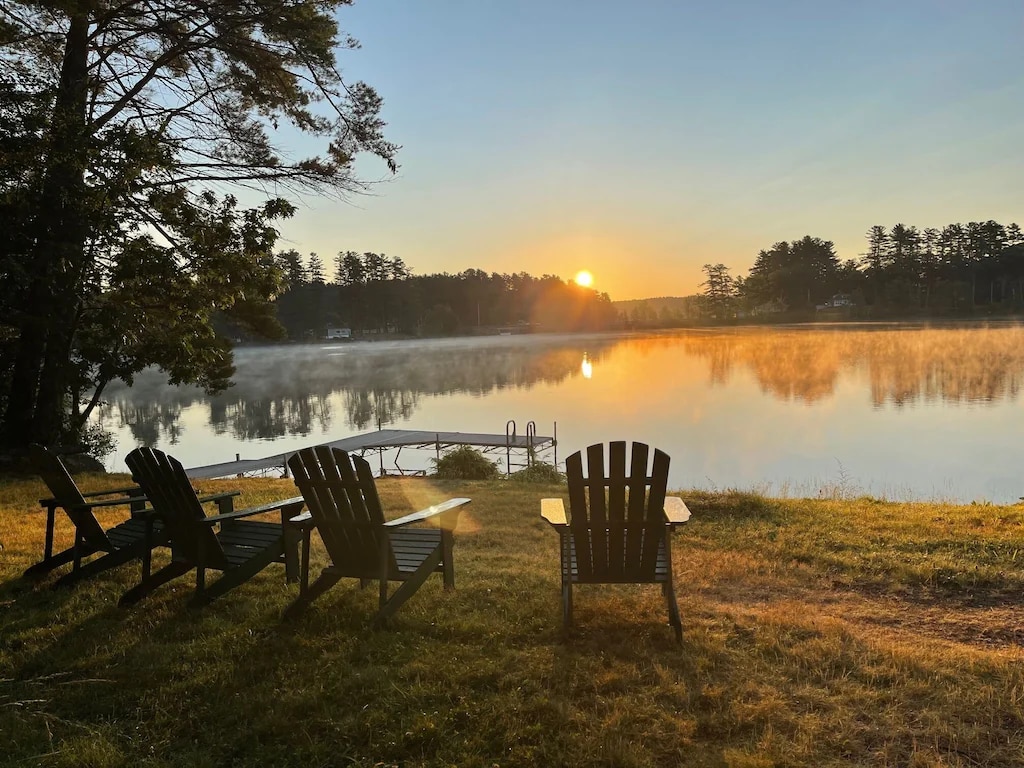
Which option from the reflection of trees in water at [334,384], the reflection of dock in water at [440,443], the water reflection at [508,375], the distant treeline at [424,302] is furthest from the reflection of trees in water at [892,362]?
the distant treeline at [424,302]

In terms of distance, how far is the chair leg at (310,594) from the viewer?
3471 millimetres

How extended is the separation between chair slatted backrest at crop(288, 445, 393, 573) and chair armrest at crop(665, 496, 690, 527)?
1498mm

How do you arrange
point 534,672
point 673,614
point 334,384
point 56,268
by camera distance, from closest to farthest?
point 534,672
point 673,614
point 56,268
point 334,384

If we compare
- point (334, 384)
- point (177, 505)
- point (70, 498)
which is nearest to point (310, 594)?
point (177, 505)

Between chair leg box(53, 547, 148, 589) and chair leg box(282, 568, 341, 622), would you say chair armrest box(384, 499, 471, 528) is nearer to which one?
chair leg box(282, 568, 341, 622)

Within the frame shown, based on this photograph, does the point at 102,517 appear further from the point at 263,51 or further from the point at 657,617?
the point at 263,51

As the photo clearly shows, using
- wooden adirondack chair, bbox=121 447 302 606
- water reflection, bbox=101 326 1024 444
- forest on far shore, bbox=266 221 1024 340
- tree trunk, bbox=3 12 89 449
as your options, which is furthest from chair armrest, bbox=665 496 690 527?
forest on far shore, bbox=266 221 1024 340

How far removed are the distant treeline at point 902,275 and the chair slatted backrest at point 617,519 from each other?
76160 millimetres

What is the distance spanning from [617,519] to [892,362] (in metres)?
39.4

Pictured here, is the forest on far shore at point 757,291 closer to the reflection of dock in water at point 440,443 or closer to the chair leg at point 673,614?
the reflection of dock in water at point 440,443

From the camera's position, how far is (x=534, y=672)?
2795 millimetres

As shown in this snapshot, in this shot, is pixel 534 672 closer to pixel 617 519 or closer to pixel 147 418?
pixel 617 519

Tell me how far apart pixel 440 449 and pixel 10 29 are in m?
15.0

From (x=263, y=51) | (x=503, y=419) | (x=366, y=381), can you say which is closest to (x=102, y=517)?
(x=263, y=51)
